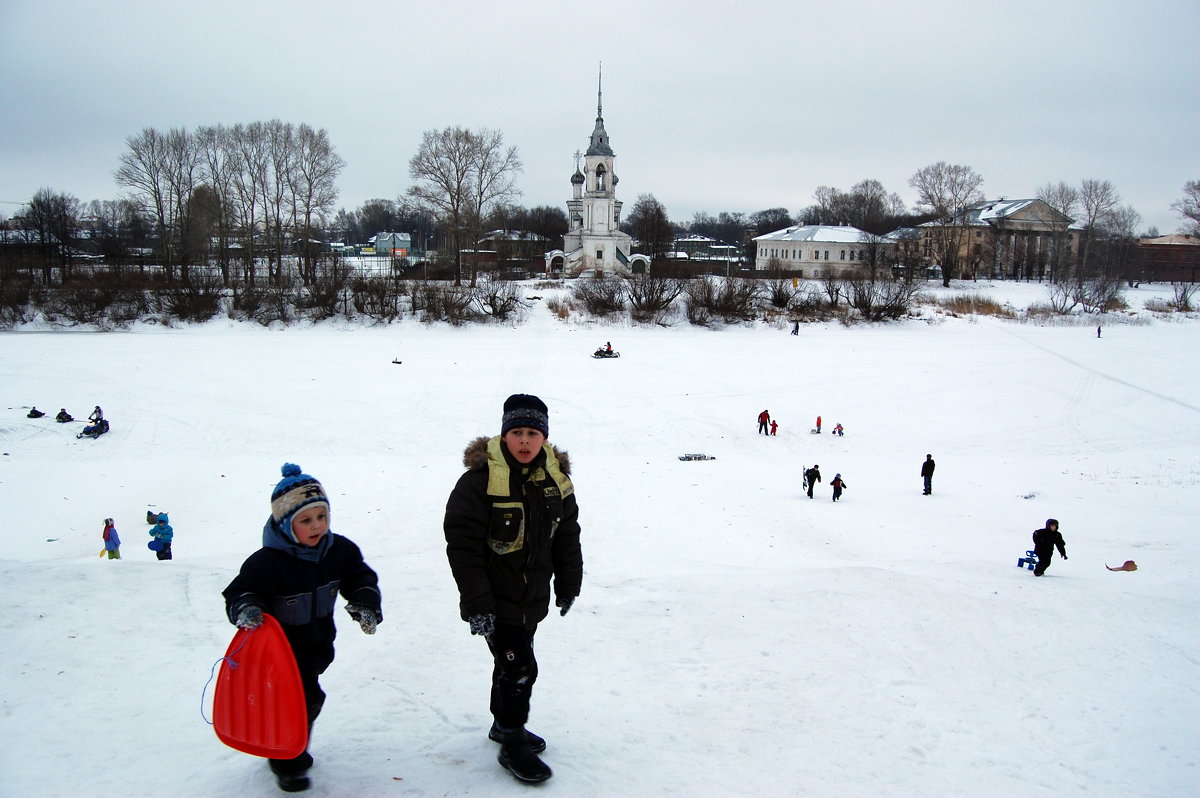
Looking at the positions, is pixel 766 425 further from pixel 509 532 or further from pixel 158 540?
pixel 509 532

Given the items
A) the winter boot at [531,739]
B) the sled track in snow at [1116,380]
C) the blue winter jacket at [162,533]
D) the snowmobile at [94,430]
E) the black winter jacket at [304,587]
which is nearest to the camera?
the black winter jacket at [304,587]

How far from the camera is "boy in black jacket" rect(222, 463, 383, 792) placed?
133 inches

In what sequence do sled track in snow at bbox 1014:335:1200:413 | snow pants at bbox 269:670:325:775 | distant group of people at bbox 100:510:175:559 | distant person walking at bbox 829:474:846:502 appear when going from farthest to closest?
sled track in snow at bbox 1014:335:1200:413, distant person walking at bbox 829:474:846:502, distant group of people at bbox 100:510:175:559, snow pants at bbox 269:670:325:775

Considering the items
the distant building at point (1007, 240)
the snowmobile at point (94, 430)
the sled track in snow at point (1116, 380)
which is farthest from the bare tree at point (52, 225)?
the distant building at point (1007, 240)

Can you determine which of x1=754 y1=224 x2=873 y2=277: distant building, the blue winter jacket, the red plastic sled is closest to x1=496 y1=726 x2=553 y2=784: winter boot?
the red plastic sled

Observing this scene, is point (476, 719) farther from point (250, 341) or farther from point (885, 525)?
point (250, 341)

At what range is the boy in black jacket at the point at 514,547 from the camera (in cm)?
356

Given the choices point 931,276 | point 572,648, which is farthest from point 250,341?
point 931,276

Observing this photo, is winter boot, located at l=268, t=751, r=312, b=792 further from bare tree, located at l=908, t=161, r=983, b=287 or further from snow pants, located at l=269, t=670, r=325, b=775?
bare tree, located at l=908, t=161, r=983, b=287

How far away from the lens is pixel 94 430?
65.4ft

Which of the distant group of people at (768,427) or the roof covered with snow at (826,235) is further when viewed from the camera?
the roof covered with snow at (826,235)

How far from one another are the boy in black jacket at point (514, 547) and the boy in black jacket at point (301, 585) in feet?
1.70

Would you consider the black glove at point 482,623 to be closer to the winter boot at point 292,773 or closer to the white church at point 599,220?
the winter boot at point 292,773

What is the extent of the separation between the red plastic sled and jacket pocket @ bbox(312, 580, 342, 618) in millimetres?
253
